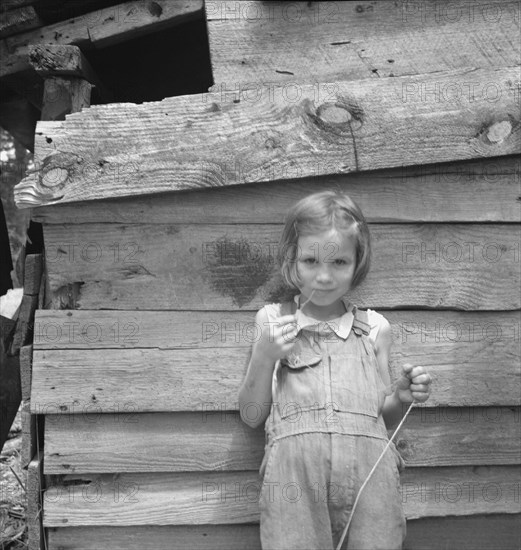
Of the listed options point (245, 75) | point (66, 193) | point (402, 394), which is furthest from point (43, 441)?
point (245, 75)

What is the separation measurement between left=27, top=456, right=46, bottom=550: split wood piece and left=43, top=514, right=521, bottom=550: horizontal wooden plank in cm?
6

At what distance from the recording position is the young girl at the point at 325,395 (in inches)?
97.3

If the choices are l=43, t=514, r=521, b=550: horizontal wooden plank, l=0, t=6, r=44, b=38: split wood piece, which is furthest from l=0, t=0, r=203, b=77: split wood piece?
l=43, t=514, r=521, b=550: horizontal wooden plank

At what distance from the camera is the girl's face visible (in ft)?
8.31

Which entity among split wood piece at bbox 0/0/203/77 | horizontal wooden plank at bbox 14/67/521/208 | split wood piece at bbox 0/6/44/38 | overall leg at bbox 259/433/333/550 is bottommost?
overall leg at bbox 259/433/333/550

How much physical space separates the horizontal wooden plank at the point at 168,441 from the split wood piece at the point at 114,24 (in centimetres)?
147

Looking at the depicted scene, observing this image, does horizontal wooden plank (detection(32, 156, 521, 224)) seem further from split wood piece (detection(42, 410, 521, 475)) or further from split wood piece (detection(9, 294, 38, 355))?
split wood piece (detection(42, 410, 521, 475))

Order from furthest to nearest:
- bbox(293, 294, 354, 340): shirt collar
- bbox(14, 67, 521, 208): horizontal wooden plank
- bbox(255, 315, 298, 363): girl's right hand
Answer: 1. bbox(14, 67, 521, 208): horizontal wooden plank
2. bbox(293, 294, 354, 340): shirt collar
3. bbox(255, 315, 298, 363): girl's right hand

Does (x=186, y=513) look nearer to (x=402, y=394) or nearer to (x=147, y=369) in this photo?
(x=147, y=369)

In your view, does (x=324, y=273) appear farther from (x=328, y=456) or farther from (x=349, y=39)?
(x=349, y=39)

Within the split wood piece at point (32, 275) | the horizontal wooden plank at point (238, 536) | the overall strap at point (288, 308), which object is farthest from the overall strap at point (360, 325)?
the split wood piece at point (32, 275)

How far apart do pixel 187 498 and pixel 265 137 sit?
1383 millimetres

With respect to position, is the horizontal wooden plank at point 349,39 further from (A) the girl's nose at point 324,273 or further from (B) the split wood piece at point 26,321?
(B) the split wood piece at point 26,321

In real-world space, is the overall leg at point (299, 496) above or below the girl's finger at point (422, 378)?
below
